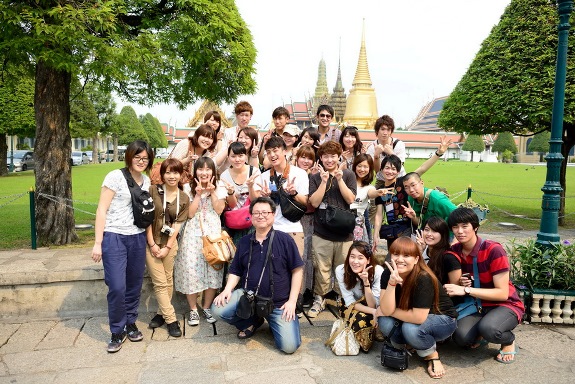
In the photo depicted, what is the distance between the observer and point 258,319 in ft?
13.6

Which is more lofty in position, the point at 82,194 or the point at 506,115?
the point at 506,115

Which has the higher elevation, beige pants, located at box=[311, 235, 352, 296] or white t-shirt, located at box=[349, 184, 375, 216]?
white t-shirt, located at box=[349, 184, 375, 216]

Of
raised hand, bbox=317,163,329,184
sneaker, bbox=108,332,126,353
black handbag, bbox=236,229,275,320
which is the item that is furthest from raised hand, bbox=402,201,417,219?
sneaker, bbox=108,332,126,353

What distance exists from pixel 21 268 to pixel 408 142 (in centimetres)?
5533

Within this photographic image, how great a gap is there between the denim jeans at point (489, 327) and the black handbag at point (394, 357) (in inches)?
22.3

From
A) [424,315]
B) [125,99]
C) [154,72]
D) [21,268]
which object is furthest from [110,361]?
[125,99]

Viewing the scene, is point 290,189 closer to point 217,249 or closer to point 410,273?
point 217,249

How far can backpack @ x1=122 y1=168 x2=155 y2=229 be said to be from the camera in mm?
3854

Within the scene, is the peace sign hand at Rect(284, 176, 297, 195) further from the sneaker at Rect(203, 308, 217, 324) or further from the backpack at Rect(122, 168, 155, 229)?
the sneaker at Rect(203, 308, 217, 324)

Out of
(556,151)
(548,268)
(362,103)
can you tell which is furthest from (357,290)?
(362,103)

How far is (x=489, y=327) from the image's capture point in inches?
138

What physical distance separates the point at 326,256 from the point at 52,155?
4.59 m

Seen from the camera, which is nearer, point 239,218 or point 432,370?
point 432,370

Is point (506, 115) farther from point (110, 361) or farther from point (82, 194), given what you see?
point (82, 194)
